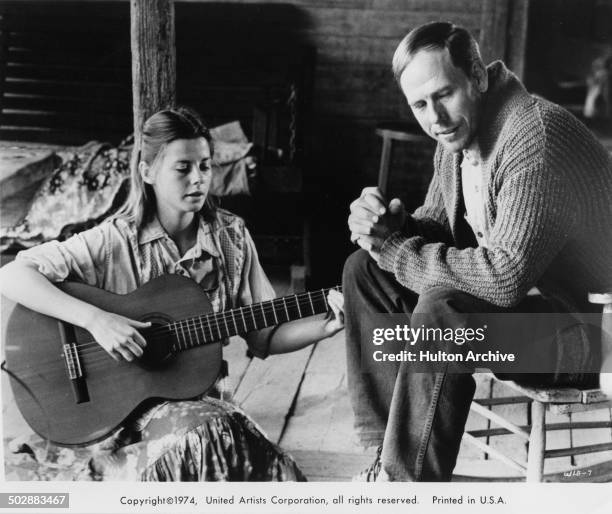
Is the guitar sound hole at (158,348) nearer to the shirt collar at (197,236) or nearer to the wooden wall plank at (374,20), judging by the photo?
the shirt collar at (197,236)

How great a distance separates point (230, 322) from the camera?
1.41 metres

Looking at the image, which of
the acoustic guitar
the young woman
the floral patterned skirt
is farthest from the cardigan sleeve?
the floral patterned skirt

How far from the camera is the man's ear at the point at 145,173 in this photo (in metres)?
1.42

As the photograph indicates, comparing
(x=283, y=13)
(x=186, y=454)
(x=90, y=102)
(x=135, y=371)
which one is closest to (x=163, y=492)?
(x=186, y=454)

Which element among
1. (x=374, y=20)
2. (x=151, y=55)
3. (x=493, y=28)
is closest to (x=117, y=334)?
(x=151, y=55)

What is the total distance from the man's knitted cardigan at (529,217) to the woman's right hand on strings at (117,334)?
46cm

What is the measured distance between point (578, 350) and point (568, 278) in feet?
0.38

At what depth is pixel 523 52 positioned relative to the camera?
6.69 feet

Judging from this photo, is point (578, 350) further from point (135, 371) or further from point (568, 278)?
point (135, 371)

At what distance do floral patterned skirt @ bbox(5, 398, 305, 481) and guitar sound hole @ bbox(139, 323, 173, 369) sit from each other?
2.9 inches

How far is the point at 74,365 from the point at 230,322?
0.29 m

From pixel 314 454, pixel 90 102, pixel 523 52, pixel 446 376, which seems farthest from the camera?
pixel 90 102

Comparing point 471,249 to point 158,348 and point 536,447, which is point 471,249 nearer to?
point 536,447

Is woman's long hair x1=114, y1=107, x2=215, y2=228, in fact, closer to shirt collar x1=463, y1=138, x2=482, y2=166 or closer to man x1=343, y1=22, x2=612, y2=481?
man x1=343, y1=22, x2=612, y2=481
